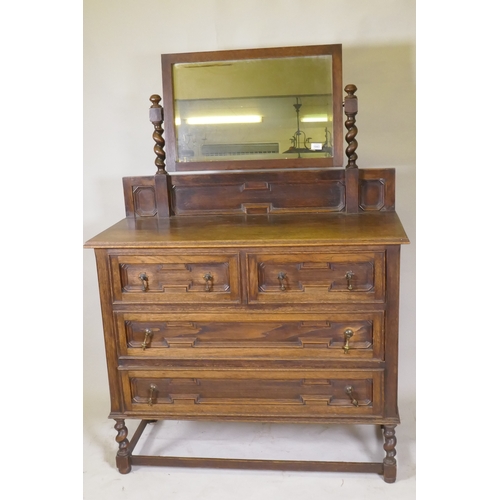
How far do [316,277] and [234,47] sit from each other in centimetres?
128

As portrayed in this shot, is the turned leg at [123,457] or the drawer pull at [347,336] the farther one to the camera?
the turned leg at [123,457]

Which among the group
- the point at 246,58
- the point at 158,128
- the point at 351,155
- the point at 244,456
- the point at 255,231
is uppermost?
the point at 246,58

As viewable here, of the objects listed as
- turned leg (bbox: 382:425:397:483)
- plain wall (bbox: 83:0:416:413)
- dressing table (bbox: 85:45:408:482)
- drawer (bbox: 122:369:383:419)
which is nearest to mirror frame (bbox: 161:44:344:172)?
dressing table (bbox: 85:45:408:482)

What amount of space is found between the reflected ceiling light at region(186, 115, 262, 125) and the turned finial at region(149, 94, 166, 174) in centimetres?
13

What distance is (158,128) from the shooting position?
2.47 meters

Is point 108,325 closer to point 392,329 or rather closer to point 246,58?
point 392,329

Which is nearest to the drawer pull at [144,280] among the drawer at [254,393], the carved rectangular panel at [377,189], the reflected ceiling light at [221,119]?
the drawer at [254,393]

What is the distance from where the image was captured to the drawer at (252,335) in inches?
82.4

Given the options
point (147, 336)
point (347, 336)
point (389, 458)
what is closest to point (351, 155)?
point (347, 336)

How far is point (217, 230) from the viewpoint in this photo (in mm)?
2223

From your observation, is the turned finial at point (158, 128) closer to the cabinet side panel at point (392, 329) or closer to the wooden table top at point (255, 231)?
the wooden table top at point (255, 231)

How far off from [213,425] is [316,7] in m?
2.08

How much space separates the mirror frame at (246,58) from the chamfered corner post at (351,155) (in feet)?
0.11

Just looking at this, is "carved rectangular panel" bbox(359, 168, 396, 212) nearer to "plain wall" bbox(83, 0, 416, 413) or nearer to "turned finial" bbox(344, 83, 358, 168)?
"turned finial" bbox(344, 83, 358, 168)
